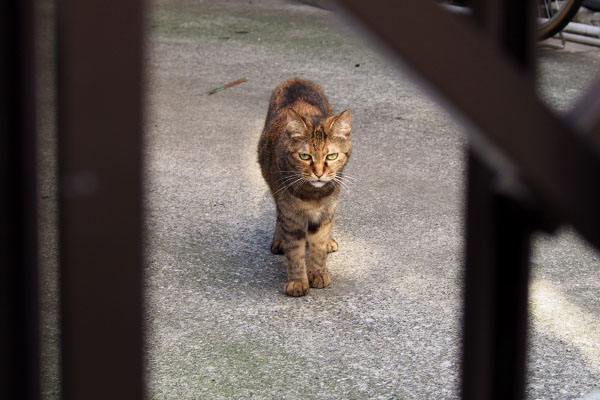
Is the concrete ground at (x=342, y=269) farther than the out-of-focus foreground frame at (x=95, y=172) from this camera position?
Yes

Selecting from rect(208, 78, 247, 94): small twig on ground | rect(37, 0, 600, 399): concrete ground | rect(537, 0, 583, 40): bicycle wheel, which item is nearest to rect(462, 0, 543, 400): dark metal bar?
rect(37, 0, 600, 399): concrete ground

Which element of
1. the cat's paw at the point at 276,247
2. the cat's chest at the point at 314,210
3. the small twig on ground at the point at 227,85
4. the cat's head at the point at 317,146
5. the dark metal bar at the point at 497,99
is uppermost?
the dark metal bar at the point at 497,99

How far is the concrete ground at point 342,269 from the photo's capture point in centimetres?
284

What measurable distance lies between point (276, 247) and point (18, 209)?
114 inches

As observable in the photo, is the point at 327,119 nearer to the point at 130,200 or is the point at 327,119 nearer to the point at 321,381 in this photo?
the point at 321,381

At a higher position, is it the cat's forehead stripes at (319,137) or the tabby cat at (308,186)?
the cat's forehead stripes at (319,137)

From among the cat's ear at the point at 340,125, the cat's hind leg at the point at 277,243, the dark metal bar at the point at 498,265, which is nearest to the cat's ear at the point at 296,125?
the cat's ear at the point at 340,125

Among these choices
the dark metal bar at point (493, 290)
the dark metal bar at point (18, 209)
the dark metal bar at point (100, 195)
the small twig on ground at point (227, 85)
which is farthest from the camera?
Result: the small twig on ground at point (227, 85)

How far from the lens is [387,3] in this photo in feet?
2.68

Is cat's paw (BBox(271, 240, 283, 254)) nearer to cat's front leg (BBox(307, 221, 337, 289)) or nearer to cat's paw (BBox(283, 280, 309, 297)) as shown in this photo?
cat's front leg (BBox(307, 221, 337, 289))

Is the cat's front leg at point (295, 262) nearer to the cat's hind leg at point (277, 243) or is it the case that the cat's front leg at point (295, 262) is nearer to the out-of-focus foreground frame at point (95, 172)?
the cat's hind leg at point (277, 243)

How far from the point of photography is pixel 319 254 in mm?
3520

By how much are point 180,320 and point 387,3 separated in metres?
→ 2.53

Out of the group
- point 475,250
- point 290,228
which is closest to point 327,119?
point 290,228
